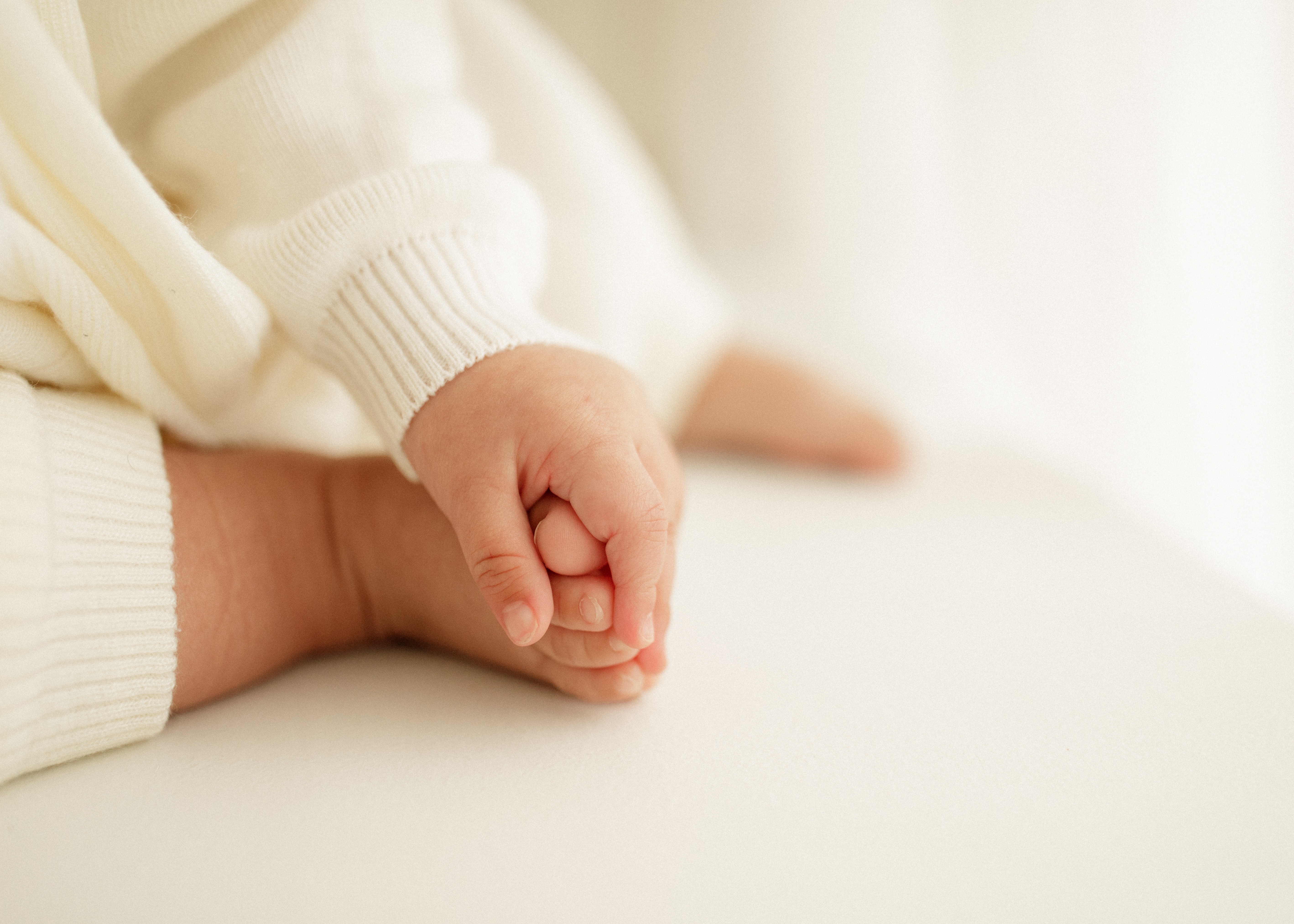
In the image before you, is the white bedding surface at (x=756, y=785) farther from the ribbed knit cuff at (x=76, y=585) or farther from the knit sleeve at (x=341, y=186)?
the knit sleeve at (x=341, y=186)

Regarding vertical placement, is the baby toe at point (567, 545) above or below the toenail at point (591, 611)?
above

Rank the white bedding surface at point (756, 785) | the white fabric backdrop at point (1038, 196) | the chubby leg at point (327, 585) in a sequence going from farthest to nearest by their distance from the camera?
the white fabric backdrop at point (1038, 196), the chubby leg at point (327, 585), the white bedding surface at point (756, 785)

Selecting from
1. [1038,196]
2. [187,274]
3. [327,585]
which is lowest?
[327,585]

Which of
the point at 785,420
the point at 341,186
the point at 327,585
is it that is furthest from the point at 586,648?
the point at 785,420

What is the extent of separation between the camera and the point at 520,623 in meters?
0.37

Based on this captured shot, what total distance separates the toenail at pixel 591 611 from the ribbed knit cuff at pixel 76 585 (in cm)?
16

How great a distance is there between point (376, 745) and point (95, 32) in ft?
1.17

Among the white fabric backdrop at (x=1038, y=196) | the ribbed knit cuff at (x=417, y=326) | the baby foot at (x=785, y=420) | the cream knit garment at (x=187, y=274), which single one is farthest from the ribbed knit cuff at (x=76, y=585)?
the white fabric backdrop at (x=1038, y=196)

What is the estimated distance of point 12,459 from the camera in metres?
0.35

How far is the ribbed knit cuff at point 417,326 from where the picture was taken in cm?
44

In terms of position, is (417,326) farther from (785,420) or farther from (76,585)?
(785,420)

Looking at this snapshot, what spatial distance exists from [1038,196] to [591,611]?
1.19 metres

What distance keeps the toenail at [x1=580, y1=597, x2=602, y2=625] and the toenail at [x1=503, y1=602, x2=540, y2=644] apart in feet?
0.07

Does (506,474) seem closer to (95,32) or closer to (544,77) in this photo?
(95,32)
